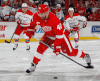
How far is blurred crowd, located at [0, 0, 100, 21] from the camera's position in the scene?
7609mm

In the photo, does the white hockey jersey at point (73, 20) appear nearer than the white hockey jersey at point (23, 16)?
No

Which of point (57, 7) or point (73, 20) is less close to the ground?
point (57, 7)

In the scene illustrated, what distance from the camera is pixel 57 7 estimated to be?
26.0 ft

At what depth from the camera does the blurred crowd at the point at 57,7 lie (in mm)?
7609

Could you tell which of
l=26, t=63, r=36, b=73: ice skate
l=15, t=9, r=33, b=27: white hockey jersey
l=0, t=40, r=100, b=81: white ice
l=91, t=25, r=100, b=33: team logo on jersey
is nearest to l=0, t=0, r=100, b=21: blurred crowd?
l=91, t=25, r=100, b=33: team logo on jersey

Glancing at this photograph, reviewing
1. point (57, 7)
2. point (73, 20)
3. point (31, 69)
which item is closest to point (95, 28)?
point (57, 7)

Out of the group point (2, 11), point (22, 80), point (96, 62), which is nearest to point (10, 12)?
point (2, 11)

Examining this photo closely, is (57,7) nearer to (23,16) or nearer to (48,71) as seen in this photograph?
(23,16)

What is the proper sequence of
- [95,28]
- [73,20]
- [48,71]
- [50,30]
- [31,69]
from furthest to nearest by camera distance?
[95,28] → [73,20] → [48,71] → [31,69] → [50,30]

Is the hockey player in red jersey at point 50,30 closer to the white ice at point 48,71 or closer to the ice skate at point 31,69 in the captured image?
the ice skate at point 31,69

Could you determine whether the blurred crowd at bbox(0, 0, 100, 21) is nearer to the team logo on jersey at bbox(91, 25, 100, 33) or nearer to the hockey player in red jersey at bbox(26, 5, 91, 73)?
the team logo on jersey at bbox(91, 25, 100, 33)

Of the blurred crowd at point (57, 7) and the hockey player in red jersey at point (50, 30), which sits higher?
the hockey player in red jersey at point (50, 30)

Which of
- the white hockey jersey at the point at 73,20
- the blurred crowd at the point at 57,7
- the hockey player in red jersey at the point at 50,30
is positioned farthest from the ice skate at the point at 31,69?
the blurred crowd at the point at 57,7

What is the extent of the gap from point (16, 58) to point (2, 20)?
312 centimetres
